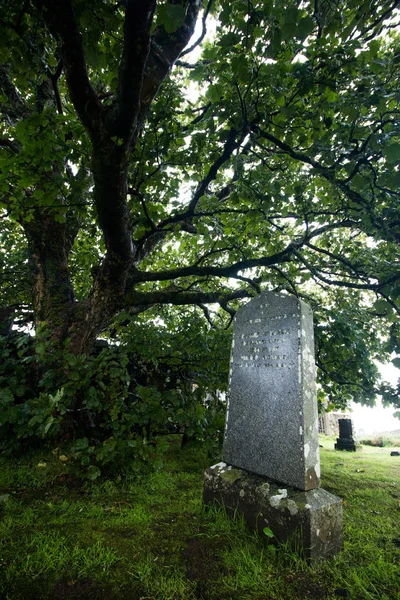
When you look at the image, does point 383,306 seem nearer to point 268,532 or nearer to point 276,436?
point 276,436

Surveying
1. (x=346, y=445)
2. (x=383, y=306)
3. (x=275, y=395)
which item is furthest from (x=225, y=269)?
(x=346, y=445)

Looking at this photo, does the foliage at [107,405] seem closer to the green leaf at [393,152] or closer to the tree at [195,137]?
the tree at [195,137]

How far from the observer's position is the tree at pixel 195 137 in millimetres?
2537

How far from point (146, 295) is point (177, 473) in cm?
314

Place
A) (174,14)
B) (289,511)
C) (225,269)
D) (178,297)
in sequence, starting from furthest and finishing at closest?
(178,297)
(225,269)
(289,511)
(174,14)

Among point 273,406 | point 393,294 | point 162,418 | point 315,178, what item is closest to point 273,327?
point 273,406

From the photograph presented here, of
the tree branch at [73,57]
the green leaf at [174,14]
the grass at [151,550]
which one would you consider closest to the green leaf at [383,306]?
the grass at [151,550]

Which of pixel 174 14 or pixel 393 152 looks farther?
pixel 393 152

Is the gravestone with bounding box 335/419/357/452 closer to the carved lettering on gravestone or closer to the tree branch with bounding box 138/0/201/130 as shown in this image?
the carved lettering on gravestone

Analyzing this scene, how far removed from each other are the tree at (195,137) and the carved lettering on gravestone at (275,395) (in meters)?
1.42

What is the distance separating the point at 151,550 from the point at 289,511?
4.06ft

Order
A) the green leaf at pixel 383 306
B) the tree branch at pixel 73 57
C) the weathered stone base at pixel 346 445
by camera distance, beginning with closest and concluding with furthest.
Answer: the tree branch at pixel 73 57 < the green leaf at pixel 383 306 < the weathered stone base at pixel 346 445

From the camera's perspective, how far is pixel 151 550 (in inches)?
94.9

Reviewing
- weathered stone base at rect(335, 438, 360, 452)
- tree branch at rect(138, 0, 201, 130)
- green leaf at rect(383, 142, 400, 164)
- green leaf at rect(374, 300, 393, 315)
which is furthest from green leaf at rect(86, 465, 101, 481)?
weathered stone base at rect(335, 438, 360, 452)
